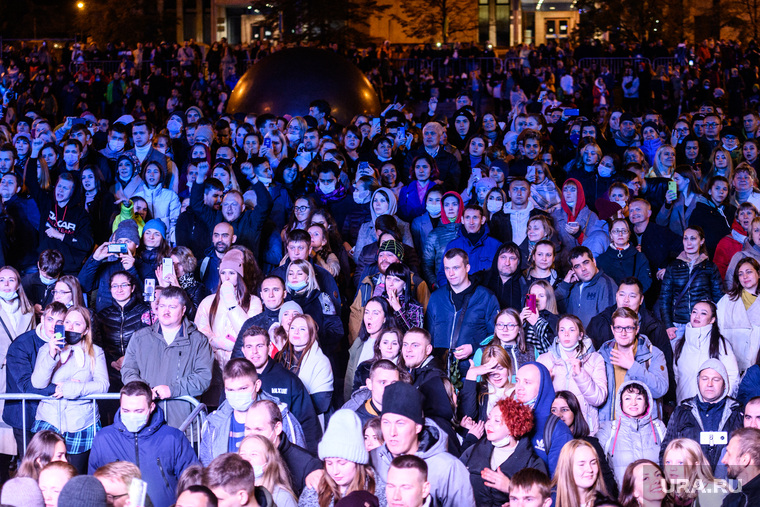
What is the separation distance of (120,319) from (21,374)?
1174 mm

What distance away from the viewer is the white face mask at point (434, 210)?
12227 millimetres

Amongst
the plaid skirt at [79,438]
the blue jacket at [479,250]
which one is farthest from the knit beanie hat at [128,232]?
the blue jacket at [479,250]

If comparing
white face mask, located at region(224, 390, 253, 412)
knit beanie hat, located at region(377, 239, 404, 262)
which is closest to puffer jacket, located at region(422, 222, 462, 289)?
knit beanie hat, located at region(377, 239, 404, 262)

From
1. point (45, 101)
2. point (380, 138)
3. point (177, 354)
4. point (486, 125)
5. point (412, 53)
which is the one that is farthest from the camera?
point (412, 53)

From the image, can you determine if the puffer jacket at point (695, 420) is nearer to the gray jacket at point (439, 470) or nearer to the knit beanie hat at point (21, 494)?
the gray jacket at point (439, 470)

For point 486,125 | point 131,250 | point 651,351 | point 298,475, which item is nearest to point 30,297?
point 131,250

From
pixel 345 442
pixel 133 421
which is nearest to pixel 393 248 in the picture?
pixel 133 421

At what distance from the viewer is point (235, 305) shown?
9750 mm

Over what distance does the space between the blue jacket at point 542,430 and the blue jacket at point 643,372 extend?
1.15m

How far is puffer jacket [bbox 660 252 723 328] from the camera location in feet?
34.7

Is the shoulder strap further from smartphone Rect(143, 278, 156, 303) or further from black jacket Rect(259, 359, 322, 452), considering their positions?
smartphone Rect(143, 278, 156, 303)

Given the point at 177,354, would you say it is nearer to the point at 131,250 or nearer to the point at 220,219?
the point at 131,250

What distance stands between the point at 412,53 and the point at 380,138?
1777 cm

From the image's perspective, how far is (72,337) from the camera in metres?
8.73
